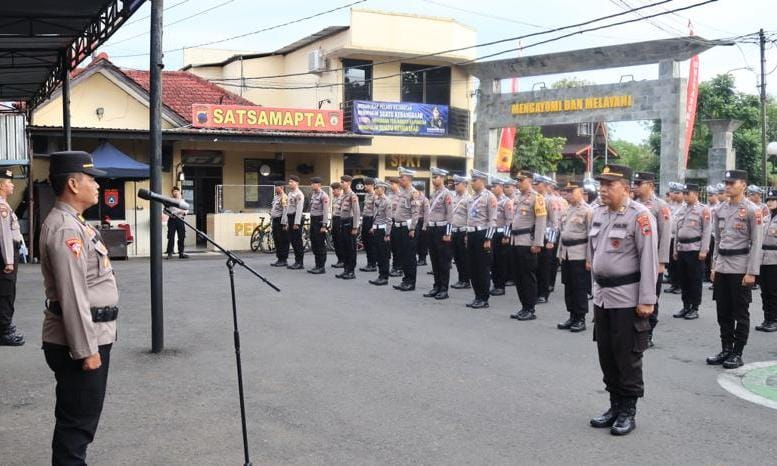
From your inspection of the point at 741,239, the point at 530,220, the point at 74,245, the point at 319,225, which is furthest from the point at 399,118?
the point at 74,245

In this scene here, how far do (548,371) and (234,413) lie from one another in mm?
3286

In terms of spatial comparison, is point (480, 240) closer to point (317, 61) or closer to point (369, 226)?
point (369, 226)

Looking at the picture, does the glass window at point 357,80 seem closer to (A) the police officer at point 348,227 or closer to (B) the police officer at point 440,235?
(A) the police officer at point 348,227

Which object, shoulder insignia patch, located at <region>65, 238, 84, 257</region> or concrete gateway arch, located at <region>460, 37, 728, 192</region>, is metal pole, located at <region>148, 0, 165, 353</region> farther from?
concrete gateway arch, located at <region>460, 37, 728, 192</region>

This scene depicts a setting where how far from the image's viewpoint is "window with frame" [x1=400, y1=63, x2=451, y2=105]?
94.0ft

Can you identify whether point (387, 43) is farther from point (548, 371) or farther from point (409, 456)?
point (409, 456)

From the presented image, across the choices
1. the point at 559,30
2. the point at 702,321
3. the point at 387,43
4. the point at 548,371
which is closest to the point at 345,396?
the point at 548,371

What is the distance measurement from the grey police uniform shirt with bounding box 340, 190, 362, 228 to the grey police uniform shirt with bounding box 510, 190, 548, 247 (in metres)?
5.59

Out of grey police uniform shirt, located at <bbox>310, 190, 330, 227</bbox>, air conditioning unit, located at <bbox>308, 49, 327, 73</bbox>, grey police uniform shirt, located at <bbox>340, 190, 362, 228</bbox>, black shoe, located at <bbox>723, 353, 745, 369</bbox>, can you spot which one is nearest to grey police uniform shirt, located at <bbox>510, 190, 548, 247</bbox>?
black shoe, located at <bbox>723, 353, 745, 369</bbox>

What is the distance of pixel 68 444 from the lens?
4297mm

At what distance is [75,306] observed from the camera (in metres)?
4.18

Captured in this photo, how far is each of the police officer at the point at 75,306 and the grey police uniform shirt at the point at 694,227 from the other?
9.88m

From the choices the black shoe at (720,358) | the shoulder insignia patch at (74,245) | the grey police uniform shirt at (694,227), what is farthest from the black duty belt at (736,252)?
the shoulder insignia patch at (74,245)

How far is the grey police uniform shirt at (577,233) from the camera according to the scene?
35.1ft
